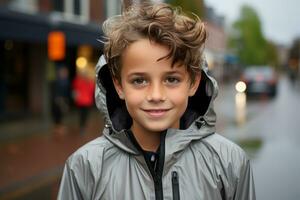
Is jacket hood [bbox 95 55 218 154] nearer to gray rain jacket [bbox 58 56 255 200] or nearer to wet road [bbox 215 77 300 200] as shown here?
gray rain jacket [bbox 58 56 255 200]

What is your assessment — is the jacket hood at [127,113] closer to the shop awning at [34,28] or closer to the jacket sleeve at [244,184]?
the jacket sleeve at [244,184]

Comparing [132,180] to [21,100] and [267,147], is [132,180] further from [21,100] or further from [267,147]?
[21,100]

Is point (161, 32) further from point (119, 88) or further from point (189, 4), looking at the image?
point (189, 4)

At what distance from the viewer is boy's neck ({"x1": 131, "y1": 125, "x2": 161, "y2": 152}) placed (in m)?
1.92

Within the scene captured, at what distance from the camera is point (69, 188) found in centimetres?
187

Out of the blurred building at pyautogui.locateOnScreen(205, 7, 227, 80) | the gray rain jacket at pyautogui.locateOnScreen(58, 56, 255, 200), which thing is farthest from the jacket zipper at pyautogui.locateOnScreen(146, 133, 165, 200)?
the blurred building at pyautogui.locateOnScreen(205, 7, 227, 80)

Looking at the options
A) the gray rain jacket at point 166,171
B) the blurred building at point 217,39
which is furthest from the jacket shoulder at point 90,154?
the blurred building at point 217,39

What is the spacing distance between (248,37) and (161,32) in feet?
272

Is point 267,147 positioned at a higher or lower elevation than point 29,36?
lower

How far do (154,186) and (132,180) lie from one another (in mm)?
82

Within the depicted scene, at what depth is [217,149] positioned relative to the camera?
1.89 m

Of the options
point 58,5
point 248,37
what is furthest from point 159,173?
point 248,37

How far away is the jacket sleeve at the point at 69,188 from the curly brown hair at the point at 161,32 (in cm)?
42

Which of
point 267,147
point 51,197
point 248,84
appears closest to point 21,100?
point 267,147
